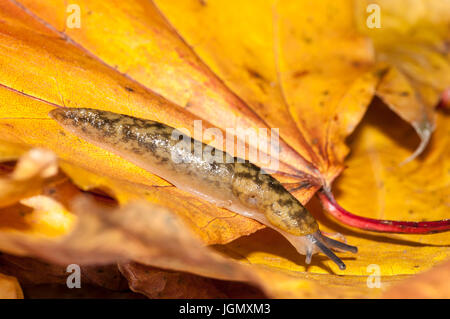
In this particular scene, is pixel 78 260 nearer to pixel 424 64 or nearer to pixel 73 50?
pixel 73 50

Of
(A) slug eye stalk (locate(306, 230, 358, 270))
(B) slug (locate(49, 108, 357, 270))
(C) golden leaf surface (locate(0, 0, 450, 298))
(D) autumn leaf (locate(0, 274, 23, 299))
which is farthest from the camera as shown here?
(B) slug (locate(49, 108, 357, 270))

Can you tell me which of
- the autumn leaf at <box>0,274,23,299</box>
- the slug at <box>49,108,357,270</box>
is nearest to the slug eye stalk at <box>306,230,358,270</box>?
the slug at <box>49,108,357,270</box>

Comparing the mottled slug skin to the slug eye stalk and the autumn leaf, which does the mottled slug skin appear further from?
the autumn leaf

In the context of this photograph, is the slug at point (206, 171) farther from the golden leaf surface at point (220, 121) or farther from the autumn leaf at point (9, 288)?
the autumn leaf at point (9, 288)

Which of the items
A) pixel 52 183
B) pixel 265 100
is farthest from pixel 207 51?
pixel 52 183

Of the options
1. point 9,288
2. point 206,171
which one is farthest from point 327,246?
point 9,288

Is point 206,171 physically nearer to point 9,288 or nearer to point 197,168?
point 197,168
